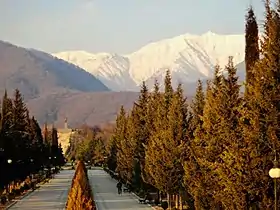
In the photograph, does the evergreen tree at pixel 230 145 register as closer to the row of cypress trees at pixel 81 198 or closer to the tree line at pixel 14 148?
the row of cypress trees at pixel 81 198

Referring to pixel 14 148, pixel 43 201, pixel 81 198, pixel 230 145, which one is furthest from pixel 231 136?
pixel 14 148

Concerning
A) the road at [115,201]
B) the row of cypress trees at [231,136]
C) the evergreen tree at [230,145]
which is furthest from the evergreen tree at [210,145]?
the road at [115,201]

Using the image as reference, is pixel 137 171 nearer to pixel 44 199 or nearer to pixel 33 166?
pixel 44 199

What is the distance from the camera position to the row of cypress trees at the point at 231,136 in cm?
2069

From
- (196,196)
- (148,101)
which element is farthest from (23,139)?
(196,196)

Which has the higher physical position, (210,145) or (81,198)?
(210,145)

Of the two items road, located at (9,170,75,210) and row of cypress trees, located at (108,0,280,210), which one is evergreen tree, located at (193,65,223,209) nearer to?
row of cypress trees, located at (108,0,280,210)

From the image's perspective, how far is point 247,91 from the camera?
854 inches

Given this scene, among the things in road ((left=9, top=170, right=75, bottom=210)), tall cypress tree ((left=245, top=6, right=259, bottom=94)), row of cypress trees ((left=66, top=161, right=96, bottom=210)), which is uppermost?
tall cypress tree ((left=245, top=6, right=259, bottom=94))

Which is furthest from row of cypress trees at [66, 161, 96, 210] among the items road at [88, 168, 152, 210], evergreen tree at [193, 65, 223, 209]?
road at [88, 168, 152, 210]

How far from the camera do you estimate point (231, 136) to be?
2244 cm

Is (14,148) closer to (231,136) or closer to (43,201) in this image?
(43,201)

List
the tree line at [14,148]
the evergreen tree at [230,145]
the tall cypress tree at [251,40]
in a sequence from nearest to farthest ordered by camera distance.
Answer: the evergreen tree at [230,145]
the tall cypress tree at [251,40]
the tree line at [14,148]

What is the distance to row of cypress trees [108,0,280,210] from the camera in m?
20.7
